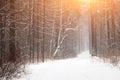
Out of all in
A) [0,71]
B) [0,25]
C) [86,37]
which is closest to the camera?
[0,71]

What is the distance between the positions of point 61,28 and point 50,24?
1365 mm

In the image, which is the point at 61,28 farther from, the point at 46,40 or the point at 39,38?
the point at 39,38

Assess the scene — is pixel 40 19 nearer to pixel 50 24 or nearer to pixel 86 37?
pixel 50 24

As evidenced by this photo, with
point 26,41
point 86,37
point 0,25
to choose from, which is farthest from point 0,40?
point 86,37

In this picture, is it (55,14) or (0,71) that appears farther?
(55,14)

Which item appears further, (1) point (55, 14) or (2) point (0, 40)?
(1) point (55, 14)

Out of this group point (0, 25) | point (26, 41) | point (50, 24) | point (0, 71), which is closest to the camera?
point (0, 71)

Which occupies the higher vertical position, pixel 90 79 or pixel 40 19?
pixel 40 19

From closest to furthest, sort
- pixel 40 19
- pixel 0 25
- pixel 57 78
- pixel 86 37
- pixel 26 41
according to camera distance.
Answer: pixel 57 78 < pixel 0 25 < pixel 26 41 < pixel 40 19 < pixel 86 37

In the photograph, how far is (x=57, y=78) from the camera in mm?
12477

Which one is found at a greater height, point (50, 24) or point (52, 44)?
point (50, 24)

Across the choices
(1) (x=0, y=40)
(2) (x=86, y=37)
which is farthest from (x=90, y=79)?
(2) (x=86, y=37)

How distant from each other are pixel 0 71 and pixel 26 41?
57.8 feet

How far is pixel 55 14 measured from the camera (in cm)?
3697
